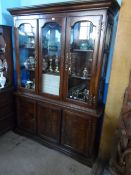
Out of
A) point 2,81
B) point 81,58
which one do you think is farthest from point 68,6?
point 2,81

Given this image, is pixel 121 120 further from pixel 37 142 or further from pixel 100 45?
pixel 37 142

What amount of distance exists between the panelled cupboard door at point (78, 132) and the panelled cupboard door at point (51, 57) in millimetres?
350

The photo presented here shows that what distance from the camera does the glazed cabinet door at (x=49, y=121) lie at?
2172 millimetres

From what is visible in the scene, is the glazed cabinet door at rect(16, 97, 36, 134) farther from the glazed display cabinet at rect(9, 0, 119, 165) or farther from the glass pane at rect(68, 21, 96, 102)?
the glass pane at rect(68, 21, 96, 102)

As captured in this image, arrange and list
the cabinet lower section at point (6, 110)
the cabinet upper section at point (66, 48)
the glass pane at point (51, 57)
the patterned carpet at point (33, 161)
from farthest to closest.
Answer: the cabinet lower section at point (6, 110)
the glass pane at point (51, 57)
the patterned carpet at point (33, 161)
the cabinet upper section at point (66, 48)

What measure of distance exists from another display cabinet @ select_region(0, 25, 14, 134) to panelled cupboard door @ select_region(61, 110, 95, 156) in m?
1.04

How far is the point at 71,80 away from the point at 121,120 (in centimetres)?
81

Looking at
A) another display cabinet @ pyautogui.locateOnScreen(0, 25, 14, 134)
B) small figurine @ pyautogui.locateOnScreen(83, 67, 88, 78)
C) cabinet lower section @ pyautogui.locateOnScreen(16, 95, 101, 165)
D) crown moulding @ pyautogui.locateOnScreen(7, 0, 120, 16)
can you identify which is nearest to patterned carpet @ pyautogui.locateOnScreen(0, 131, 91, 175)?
cabinet lower section @ pyautogui.locateOnScreen(16, 95, 101, 165)

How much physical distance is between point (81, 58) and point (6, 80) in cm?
132

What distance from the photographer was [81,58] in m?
1.98

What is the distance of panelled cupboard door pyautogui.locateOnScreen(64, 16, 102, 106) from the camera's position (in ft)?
5.66

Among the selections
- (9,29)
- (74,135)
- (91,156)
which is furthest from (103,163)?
(9,29)

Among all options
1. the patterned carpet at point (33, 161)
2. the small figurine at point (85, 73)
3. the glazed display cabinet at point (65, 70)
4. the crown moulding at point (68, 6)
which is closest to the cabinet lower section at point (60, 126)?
the glazed display cabinet at point (65, 70)

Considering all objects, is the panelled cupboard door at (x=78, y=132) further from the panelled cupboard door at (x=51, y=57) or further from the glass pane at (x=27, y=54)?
the glass pane at (x=27, y=54)
